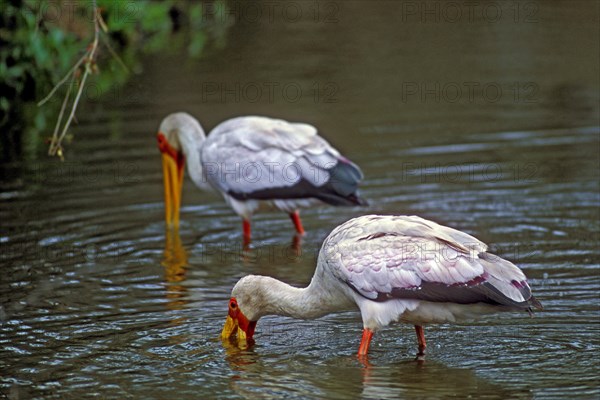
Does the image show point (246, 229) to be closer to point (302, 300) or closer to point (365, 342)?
point (302, 300)

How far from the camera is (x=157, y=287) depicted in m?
8.74

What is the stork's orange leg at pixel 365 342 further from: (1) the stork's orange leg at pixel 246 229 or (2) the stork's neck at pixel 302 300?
(1) the stork's orange leg at pixel 246 229

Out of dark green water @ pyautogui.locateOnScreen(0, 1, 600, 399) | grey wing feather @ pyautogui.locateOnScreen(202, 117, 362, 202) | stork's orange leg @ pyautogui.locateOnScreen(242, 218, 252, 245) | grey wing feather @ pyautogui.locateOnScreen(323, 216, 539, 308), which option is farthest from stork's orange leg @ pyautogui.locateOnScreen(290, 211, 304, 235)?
grey wing feather @ pyautogui.locateOnScreen(323, 216, 539, 308)

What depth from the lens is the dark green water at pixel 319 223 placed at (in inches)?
266

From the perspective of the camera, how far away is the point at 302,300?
727 centimetres

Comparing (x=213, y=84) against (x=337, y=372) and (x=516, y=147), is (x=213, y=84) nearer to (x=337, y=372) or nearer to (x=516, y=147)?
(x=516, y=147)

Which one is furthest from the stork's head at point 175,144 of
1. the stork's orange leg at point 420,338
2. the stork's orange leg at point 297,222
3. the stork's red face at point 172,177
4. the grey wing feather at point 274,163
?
the stork's orange leg at point 420,338

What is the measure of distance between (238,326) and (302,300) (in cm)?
44

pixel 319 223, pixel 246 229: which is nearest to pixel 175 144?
pixel 246 229

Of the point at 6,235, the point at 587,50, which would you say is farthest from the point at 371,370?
the point at 587,50

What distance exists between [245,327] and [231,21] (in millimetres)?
18055

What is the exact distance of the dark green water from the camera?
6766 millimetres

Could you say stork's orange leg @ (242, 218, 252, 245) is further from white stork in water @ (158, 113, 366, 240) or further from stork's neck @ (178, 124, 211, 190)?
stork's neck @ (178, 124, 211, 190)

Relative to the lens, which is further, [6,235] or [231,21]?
[231,21]
